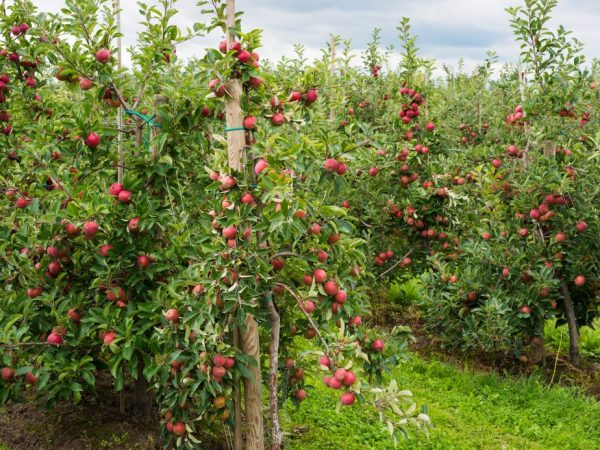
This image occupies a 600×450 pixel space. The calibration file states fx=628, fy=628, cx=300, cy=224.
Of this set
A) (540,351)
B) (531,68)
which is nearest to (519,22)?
(531,68)

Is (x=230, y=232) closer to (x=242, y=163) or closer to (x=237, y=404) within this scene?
(x=242, y=163)

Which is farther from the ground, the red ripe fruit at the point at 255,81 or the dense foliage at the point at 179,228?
the red ripe fruit at the point at 255,81

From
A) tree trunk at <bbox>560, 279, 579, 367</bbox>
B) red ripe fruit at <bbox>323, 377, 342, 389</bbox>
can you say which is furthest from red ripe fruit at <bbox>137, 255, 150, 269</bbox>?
tree trunk at <bbox>560, 279, 579, 367</bbox>

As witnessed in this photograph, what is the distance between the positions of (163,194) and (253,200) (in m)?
0.80

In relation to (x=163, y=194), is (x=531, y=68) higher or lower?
higher

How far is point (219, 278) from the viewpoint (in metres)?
2.69

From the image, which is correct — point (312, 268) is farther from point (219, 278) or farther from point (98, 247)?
point (98, 247)

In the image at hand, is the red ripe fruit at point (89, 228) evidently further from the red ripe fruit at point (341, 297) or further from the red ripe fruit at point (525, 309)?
the red ripe fruit at point (525, 309)

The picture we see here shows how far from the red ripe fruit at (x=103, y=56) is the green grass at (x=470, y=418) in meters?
2.26

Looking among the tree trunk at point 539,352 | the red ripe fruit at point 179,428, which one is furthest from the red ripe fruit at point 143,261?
the tree trunk at point 539,352

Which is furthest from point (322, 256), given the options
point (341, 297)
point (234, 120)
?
point (234, 120)

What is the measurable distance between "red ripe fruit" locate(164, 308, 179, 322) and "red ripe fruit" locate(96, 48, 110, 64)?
131 centimetres

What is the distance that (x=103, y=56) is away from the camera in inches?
124

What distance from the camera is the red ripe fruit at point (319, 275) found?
2801 mm
